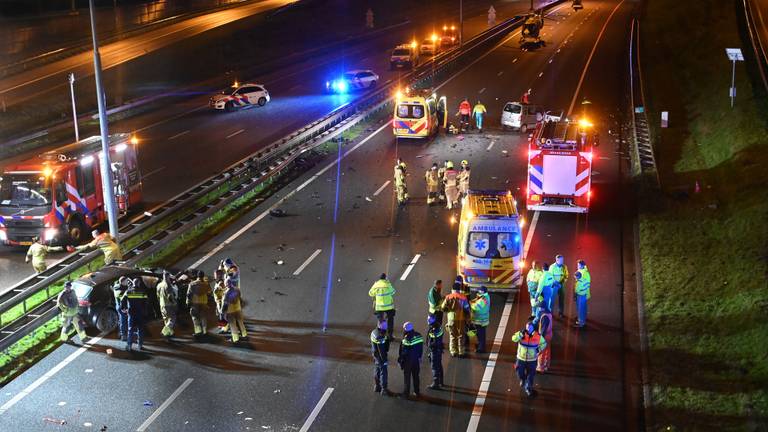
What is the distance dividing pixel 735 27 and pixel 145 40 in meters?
45.0

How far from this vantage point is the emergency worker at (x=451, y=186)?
26719mm

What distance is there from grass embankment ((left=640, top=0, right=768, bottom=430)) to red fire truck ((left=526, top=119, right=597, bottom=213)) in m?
2.15

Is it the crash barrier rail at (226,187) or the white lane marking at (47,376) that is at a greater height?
the crash barrier rail at (226,187)

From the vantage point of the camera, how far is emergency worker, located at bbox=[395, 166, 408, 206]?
27.1 meters

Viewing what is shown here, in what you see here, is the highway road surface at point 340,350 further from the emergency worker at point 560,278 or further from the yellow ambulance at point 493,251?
the yellow ambulance at point 493,251

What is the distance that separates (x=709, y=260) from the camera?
834 inches

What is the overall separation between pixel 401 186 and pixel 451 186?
169 cm

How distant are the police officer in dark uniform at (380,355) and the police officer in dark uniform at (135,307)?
5108 millimetres

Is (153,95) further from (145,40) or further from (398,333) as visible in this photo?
(398,333)

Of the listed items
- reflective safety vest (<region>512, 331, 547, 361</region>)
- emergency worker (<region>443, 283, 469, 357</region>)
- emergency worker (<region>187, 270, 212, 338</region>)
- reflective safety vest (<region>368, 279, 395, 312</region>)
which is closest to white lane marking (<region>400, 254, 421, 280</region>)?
reflective safety vest (<region>368, 279, 395, 312</region>)

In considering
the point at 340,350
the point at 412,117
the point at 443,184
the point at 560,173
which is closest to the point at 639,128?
the point at 412,117

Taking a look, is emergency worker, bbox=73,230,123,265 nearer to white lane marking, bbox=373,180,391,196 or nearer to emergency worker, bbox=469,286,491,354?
emergency worker, bbox=469,286,491,354

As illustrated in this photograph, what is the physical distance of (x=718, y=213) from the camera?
24.8 meters

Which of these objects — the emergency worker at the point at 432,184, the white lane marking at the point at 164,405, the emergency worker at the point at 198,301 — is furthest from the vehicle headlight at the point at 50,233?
the emergency worker at the point at 432,184
